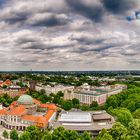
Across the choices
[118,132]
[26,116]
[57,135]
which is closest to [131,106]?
[26,116]

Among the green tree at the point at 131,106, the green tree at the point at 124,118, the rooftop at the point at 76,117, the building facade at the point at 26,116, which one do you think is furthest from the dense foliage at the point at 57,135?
the green tree at the point at 131,106

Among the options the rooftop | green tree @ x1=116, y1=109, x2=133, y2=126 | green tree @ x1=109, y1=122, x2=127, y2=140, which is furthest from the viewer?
the rooftop

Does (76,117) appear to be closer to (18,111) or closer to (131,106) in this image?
(18,111)

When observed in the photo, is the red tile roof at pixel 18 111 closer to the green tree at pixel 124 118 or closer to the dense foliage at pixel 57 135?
the dense foliage at pixel 57 135

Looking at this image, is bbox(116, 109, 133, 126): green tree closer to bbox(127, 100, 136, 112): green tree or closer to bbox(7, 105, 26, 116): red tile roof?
bbox(127, 100, 136, 112): green tree

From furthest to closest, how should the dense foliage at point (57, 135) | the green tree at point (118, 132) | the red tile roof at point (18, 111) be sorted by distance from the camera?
the red tile roof at point (18, 111)
the green tree at point (118, 132)
the dense foliage at point (57, 135)

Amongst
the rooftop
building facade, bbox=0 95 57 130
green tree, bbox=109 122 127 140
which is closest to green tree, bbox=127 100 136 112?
the rooftop

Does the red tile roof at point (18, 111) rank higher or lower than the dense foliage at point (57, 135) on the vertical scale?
higher

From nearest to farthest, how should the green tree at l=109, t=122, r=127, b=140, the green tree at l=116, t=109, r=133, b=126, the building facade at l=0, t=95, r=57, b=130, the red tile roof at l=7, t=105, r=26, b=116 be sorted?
the green tree at l=109, t=122, r=127, b=140
the green tree at l=116, t=109, r=133, b=126
the building facade at l=0, t=95, r=57, b=130
the red tile roof at l=7, t=105, r=26, b=116

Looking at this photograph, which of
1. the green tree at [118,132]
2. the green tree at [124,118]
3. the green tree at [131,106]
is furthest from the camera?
the green tree at [131,106]

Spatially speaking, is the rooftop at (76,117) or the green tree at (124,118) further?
the rooftop at (76,117)

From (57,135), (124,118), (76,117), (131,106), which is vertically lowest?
(57,135)
